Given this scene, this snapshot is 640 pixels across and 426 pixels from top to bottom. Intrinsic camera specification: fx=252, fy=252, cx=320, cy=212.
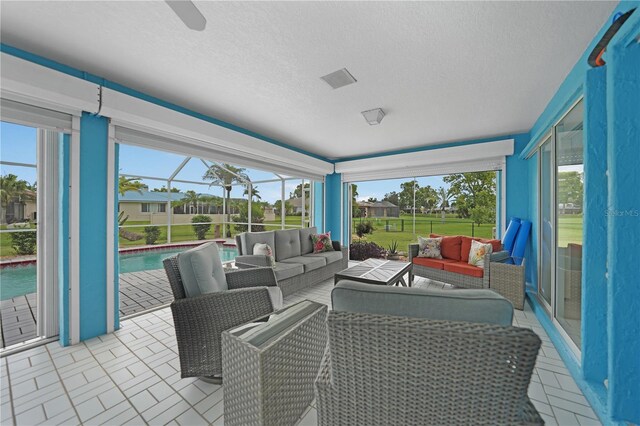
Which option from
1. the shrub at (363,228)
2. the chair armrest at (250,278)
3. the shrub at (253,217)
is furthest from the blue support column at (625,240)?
the shrub at (253,217)

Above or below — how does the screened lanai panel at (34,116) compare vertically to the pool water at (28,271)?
above

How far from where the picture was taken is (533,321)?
283 cm

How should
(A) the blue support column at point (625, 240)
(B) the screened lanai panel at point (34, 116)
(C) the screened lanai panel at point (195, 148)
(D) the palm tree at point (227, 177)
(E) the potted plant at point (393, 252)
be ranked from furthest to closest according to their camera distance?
(D) the palm tree at point (227, 177) → (E) the potted plant at point (393, 252) → (C) the screened lanai panel at point (195, 148) → (B) the screened lanai panel at point (34, 116) → (A) the blue support column at point (625, 240)

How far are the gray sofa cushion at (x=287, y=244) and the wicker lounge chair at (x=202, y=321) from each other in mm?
2150

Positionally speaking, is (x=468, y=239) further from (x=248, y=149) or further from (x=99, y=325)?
(x=99, y=325)

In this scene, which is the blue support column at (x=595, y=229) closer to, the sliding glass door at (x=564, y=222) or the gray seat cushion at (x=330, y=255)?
the sliding glass door at (x=564, y=222)

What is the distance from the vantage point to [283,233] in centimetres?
427

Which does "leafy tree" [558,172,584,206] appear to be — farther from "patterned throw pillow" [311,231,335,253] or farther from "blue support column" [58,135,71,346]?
"blue support column" [58,135,71,346]

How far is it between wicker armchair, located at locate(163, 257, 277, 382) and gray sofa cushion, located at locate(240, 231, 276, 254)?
6.03ft

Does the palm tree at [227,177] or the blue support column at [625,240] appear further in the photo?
the palm tree at [227,177]

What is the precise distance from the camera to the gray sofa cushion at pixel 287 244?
4.06 meters

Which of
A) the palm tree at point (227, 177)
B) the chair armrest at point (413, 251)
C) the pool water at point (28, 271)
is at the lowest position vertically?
the pool water at point (28, 271)

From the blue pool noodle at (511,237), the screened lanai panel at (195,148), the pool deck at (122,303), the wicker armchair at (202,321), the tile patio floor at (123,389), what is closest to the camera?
the tile patio floor at (123,389)

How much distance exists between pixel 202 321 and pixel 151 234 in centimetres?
901
